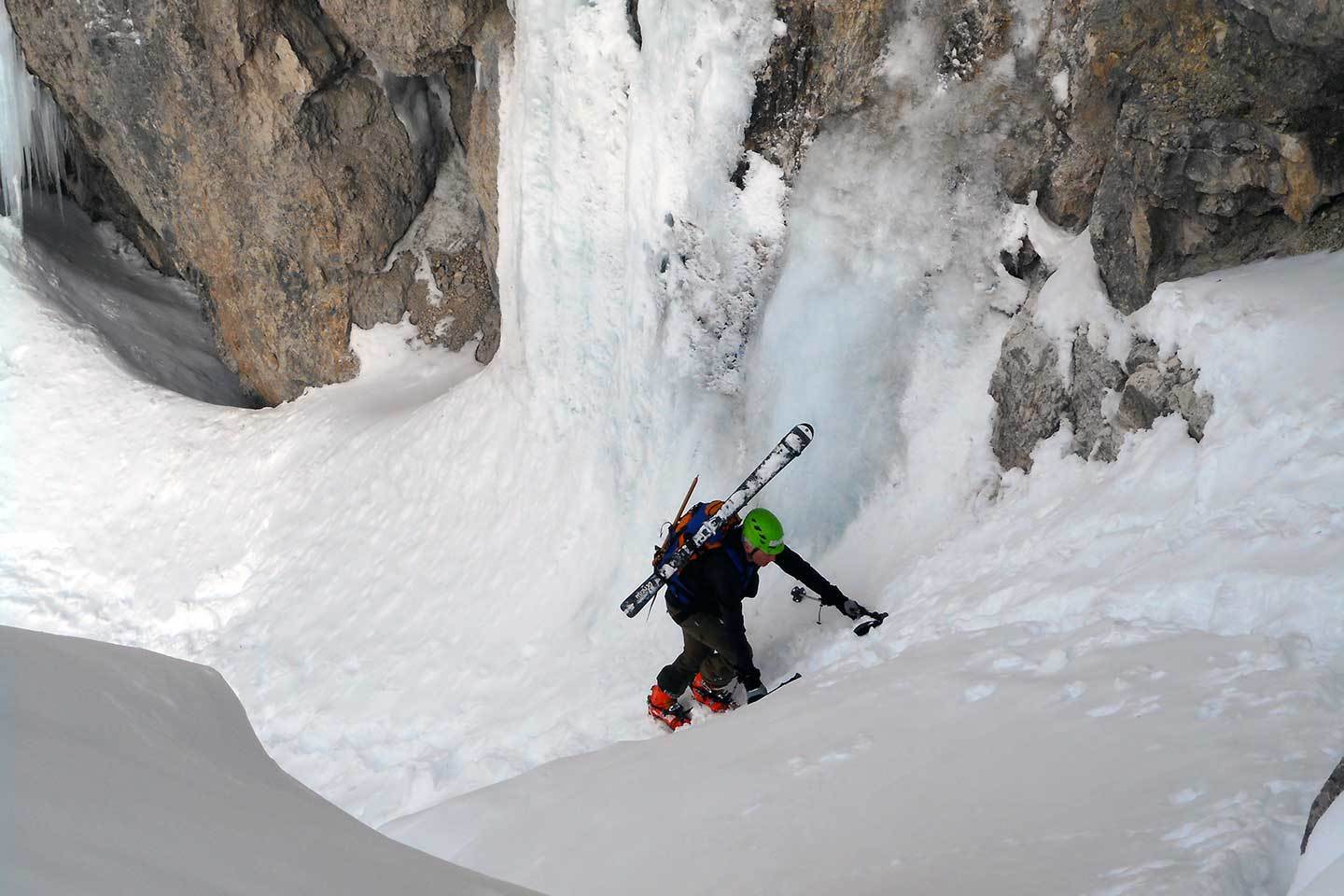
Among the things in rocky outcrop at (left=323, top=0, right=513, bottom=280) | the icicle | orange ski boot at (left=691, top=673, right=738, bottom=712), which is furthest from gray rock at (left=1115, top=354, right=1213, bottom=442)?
the icicle

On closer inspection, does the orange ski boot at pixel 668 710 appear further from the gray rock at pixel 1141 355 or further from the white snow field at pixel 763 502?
the gray rock at pixel 1141 355

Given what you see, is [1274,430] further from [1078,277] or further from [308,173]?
[308,173]

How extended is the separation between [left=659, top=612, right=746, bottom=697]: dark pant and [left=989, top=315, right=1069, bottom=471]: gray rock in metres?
1.77

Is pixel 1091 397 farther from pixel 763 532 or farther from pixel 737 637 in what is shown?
pixel 737 637

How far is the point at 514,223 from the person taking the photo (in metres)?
9.39

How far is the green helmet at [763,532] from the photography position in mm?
5594

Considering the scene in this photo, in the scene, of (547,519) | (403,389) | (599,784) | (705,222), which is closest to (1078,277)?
(705,222)

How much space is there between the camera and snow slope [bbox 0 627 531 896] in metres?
1.59

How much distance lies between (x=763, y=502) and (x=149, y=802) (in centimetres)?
528

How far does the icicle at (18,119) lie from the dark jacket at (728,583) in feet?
37.3

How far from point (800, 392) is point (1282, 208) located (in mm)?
2886

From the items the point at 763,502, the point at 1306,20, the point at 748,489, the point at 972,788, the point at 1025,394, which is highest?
the point at 763,502

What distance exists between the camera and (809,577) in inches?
227

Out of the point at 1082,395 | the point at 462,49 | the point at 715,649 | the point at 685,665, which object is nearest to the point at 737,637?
the point at 715,649
